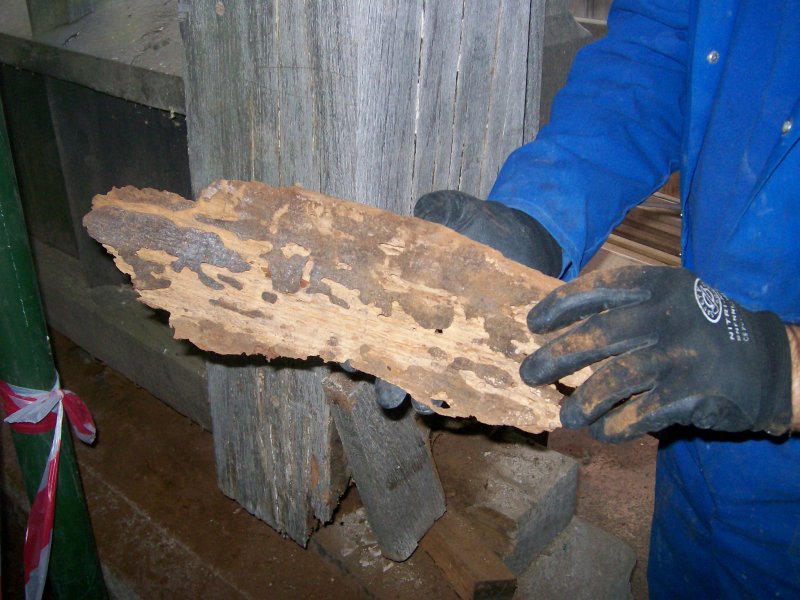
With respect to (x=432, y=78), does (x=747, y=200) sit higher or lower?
lower

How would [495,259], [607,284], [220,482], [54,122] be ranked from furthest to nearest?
1. [54,122]
2. [220,482]
3. [495,259]
4. [607,284]

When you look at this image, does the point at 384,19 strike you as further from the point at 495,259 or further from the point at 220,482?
the point at 220,482

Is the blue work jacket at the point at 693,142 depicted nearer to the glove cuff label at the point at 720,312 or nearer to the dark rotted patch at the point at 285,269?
the glove cuff label at the point at 720,312

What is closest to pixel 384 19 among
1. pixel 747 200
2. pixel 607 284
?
pixel 607 284

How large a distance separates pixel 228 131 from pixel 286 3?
14.2 inches

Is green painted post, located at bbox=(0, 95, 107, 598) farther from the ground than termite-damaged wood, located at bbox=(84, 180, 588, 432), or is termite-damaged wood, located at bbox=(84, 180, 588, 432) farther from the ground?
termite-damaged wood, located at bbox=(84, 180, 588, 432)

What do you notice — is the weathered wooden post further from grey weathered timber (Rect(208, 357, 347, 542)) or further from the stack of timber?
the stack of timber

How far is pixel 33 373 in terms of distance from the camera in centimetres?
180

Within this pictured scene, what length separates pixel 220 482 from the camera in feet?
6.98

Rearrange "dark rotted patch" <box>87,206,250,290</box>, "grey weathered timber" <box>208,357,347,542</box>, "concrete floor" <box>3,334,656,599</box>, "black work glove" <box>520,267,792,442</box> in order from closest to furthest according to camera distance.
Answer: "black work glove" <box>520,267,792,442</box>, "dark rotted patch" <box>87,206,250,290</box>, "grey weathered timber" <box>208,357,347,542</box>, "concrete floor" <box>3,334,656,599</box>

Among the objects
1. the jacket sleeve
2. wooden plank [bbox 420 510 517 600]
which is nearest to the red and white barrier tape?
wooden plank [bbox 420 510 517 600]

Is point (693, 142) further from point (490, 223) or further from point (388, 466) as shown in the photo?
point (388, 466)

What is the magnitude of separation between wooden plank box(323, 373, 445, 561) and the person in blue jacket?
0.55 meters

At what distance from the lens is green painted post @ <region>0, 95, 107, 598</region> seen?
162cm
